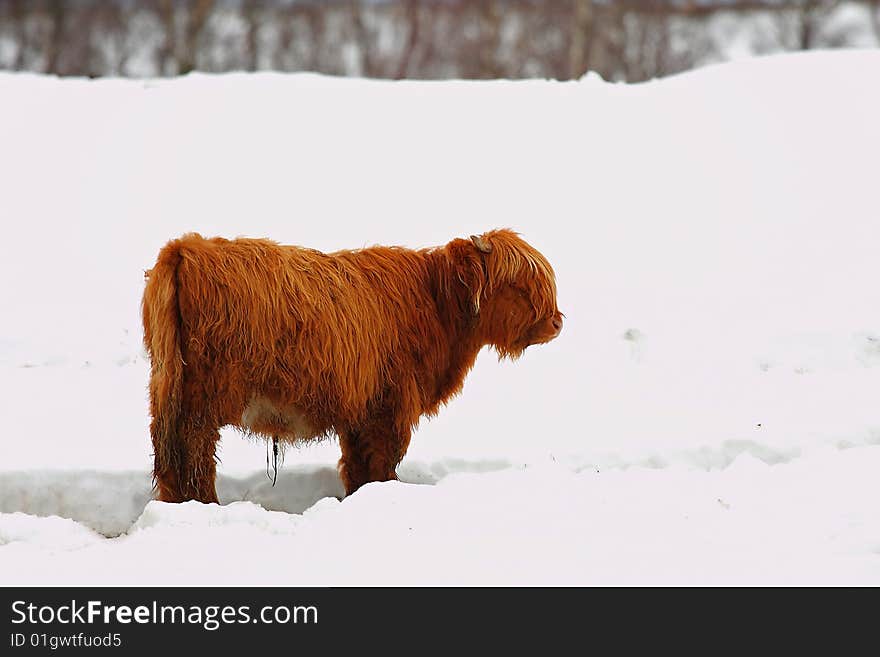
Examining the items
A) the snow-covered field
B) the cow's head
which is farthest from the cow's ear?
the snow-covered field

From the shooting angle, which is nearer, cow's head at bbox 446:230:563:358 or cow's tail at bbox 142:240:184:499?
cow's tail at bbox 142:240:184:499

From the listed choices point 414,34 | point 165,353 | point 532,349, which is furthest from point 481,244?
point 414,34

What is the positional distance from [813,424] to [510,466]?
5.88 feet

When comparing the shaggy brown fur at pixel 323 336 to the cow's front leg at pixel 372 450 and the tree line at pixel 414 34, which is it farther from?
the tree line at pixel 414 34

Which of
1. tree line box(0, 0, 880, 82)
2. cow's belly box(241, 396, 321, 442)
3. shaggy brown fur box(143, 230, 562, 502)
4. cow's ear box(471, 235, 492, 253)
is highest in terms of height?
tree line box(0, 0, 880, 82)

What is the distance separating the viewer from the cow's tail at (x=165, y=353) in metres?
5.08

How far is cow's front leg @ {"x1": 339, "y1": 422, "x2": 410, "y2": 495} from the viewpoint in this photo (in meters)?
5.77

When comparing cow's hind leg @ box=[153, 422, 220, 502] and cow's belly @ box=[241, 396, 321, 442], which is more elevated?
cow's belly @ box=[241, 396, 321, 442]

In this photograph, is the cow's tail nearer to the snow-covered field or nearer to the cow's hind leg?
the cow's hind leg

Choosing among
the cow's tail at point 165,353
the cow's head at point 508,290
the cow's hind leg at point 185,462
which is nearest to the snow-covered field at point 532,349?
the cow's hind leg at point 185,462

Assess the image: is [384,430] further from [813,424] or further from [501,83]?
[501,83]

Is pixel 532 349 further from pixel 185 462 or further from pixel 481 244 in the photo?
pixel 185 462

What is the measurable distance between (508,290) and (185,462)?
5.96 feet

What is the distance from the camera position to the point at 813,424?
683 cm
